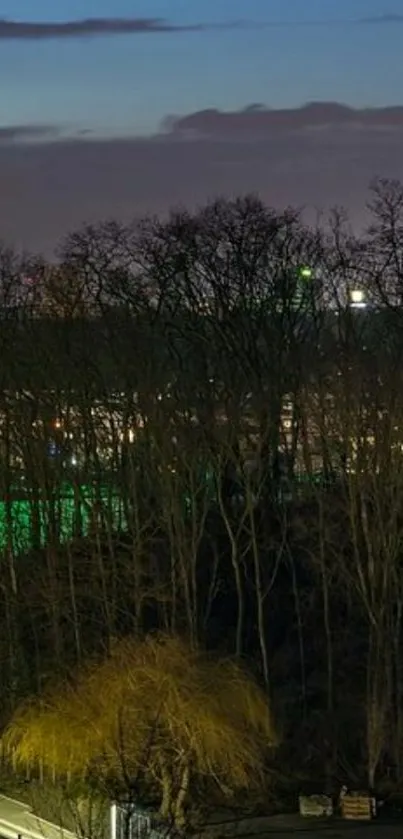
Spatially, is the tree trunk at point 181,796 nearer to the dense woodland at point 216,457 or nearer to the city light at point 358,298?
the dense woodland at point 216,457

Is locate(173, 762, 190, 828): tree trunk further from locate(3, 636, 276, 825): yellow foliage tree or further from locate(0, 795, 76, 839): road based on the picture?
locate(0, 795, 76, 839): road

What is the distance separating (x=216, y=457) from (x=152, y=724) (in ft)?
48.0

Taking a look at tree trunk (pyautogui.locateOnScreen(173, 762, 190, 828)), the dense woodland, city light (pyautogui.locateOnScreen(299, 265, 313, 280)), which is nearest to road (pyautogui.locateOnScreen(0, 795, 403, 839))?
tree trunk (pyautogui.locateOnScreen(173, 762, 190, 828))

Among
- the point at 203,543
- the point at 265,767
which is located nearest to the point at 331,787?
the point at 265,767

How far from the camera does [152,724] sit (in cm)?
2323

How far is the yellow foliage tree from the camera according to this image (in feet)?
76.1

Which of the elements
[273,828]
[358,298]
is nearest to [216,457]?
[358,298]

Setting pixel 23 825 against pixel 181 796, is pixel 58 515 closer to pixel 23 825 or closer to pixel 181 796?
pixel 23 825

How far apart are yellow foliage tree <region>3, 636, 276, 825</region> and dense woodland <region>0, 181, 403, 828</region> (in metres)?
8.92

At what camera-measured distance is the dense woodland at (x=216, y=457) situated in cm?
3438

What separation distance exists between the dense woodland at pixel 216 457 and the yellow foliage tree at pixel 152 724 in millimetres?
8925

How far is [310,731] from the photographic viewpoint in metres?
33.5

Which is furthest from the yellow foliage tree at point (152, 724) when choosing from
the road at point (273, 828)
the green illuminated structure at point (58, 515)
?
the green illuminated structure at point (58, 515)

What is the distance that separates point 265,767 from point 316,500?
40.7 feet
